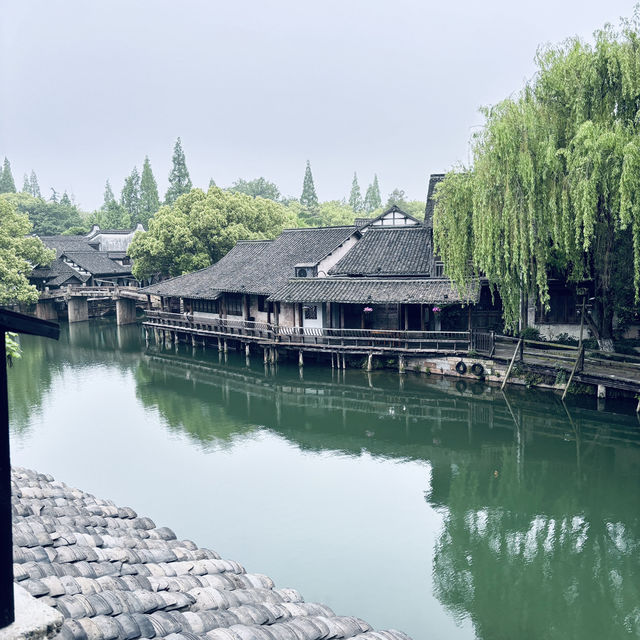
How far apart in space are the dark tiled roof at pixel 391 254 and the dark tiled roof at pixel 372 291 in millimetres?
1373

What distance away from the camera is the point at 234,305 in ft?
117

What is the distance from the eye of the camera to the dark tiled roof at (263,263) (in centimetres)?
3391

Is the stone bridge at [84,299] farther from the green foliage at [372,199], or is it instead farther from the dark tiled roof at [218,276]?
the green foliage at [372,199]

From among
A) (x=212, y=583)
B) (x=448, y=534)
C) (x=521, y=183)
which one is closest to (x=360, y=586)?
(x=448, y=534)

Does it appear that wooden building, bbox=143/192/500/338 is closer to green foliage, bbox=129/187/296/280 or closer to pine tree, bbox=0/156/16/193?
green foliage, bbox=129/187/296/280

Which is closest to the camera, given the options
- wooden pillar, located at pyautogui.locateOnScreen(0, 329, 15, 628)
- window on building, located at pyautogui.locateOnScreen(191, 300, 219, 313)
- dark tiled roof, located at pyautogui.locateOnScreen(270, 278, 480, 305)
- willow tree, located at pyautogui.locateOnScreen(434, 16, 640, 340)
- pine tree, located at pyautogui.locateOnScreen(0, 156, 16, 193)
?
wooden pillar, located at pyautogui.locateOnScreen(0, 329, 15, 628)

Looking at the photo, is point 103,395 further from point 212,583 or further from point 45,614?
point 45,614

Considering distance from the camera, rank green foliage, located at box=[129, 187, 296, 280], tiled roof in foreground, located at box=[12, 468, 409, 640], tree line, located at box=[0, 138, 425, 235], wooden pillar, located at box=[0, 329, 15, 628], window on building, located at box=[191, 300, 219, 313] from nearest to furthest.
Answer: wooden pillar, located at box=[0, 329, 15, 628] < tiled roof in foreground, located at box=[12, 468, 409, 640] < window on building, located at box=[191, 300, 219, 313] < green foliage, located at box=[129, 187, 296, 280] < tree line, located at box=[0, 138, 425, 235]

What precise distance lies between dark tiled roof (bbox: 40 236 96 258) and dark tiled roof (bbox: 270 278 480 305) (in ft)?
111

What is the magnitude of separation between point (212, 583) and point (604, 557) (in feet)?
26.5

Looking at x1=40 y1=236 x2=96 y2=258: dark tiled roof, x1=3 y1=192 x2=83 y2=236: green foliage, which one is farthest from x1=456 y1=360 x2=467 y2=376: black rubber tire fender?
x1=3 y1=192 x2=83 y2=236: green foliage

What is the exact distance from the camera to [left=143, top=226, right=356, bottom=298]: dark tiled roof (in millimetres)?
33906

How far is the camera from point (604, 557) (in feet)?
40.8

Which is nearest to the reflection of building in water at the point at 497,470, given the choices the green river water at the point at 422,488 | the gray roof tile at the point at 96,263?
the green river water at the point at 422,488
